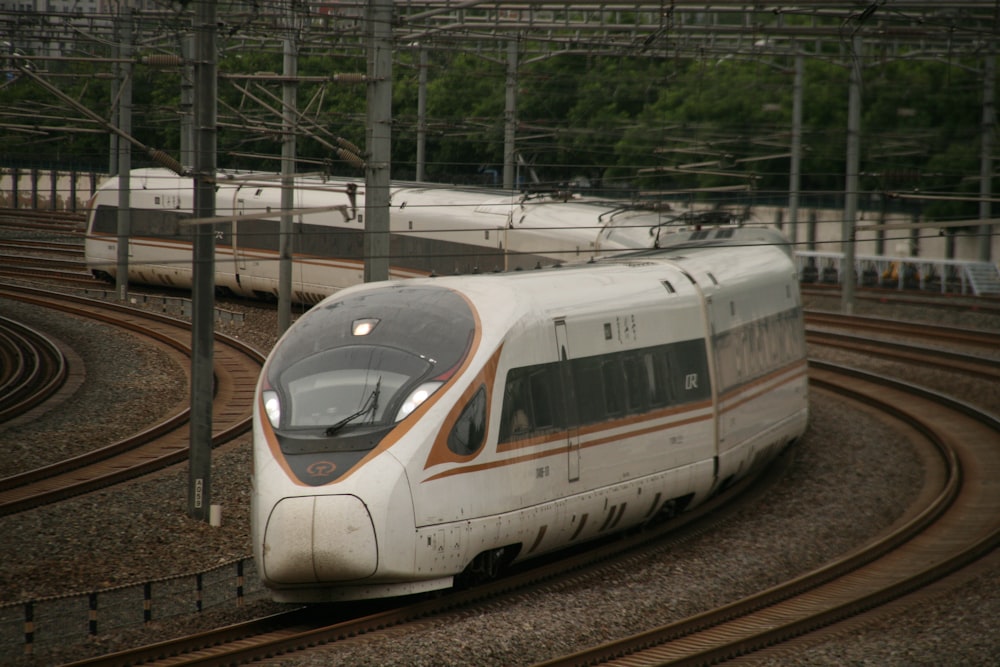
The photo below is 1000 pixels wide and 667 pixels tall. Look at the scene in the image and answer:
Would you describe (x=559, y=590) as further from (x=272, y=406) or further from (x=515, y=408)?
(x=272, y=406)

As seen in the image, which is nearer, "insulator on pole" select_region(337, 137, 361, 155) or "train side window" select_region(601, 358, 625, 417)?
"train side window" select_region(601, 358, 625, 417)

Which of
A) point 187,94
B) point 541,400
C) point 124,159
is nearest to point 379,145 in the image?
point 541,400

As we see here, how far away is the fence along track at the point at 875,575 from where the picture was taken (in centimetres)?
965

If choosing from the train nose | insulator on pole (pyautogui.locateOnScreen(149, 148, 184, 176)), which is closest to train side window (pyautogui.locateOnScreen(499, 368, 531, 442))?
the train nose

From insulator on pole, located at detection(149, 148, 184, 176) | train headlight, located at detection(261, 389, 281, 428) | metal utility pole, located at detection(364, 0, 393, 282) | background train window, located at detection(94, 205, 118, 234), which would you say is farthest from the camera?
background train window, located at detection(94, 205, 118, 234)

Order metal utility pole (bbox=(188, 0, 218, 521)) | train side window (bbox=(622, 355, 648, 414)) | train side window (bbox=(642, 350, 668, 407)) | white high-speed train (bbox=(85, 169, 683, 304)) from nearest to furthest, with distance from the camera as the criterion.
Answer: train side window (bbox=(622, 355, 648, 414)), train side window (bbox=(642, 350, 668, 407)), metal utility pole (bbox=(188, 0, 218, 521)), white high-speed train (bbox=(85, 169, 683, 304))

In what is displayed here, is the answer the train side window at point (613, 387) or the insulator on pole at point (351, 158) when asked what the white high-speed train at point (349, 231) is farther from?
the train side window at point (613, 387)

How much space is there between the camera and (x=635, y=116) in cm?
4203

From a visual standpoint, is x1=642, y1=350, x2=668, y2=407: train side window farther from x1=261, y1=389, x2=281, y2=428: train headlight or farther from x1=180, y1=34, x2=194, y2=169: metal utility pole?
x1=180, y1=34, x2=194, y2=169: metal utility pole

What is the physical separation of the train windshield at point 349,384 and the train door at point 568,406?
1634 millimetres

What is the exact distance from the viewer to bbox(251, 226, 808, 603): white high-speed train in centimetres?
930

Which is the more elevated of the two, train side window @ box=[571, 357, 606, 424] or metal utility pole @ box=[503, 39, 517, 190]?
metal utility pole @ box=[503, 39, 517, 190]

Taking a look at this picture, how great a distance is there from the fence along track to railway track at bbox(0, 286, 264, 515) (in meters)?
7.45

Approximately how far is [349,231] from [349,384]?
681 inches
